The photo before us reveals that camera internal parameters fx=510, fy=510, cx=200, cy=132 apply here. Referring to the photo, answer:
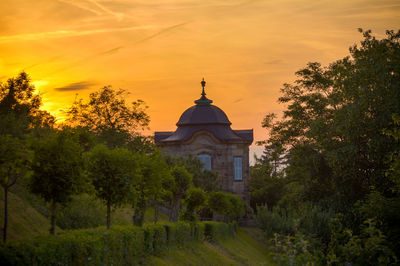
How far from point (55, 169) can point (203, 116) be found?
4455cm

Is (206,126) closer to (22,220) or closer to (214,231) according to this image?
(214,231)

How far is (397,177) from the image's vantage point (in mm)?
18969

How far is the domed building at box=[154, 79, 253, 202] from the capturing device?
59156mm

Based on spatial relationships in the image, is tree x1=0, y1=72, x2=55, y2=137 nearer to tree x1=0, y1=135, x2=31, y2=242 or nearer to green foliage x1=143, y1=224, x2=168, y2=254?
green foliage x1=143, y1=224, x2=168, y2=254

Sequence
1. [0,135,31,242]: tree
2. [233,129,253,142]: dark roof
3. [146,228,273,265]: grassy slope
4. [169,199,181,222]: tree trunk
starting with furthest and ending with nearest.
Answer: [233,129,253,142]: dark roof → [169,199,181,222]: tree trunk → [146,228,273,265]: grassy slope → [0,135,31,242]: tree

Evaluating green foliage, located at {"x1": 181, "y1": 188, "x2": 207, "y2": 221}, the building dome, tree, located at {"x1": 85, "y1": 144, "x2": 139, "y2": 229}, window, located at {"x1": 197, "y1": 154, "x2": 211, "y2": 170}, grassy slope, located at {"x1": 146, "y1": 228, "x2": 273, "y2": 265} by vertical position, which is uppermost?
the building dome

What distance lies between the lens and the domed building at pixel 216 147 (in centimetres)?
5916

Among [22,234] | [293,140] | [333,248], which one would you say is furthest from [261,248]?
[333,248]

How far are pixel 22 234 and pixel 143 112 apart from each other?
27993mm

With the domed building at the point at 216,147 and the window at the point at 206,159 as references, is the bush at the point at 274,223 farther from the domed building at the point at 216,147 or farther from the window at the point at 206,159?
the window at the point at 206,159

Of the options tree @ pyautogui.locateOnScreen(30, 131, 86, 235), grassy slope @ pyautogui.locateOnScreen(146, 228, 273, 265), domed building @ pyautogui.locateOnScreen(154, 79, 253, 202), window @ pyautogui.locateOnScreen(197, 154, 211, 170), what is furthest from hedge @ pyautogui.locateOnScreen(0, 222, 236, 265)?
domed building @ pyautogui.locateOnScreen(154, 79, 253, 202)

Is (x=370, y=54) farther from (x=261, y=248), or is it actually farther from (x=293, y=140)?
(x=261, y=248)

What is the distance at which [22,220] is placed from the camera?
24.1 m

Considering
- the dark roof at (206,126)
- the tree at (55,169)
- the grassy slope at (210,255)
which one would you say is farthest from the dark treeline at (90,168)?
the dark roof at (206,126)
